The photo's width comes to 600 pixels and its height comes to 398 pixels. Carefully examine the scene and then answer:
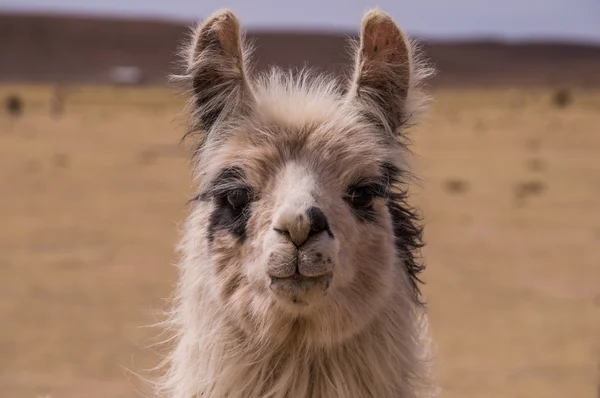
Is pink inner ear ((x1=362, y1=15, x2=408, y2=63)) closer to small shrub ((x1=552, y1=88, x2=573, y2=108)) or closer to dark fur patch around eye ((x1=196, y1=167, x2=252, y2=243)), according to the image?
dark fur patch around eye ((x1=196, y1=167, x2=252, y2=243))

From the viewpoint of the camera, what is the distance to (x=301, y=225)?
3.30 m

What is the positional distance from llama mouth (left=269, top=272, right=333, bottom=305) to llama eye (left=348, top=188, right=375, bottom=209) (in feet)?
1.49

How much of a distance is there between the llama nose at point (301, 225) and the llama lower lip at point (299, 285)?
139 mm

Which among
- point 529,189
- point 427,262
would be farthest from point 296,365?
point 529,189

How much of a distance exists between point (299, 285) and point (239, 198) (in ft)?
1.84

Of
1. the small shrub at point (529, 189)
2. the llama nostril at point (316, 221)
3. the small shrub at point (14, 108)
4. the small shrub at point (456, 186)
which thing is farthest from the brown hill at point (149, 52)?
the llama nostril at point (316, 221)

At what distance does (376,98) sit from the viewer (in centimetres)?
404

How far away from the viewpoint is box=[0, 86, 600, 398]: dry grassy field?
9.30 metres

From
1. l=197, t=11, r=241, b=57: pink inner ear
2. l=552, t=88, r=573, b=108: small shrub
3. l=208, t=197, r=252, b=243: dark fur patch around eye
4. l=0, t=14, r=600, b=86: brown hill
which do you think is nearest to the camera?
l=208, t=197, r=252, b=243: dark fur patch around eye

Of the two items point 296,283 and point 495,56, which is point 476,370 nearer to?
point 296,283

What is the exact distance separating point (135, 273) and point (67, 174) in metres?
9.23

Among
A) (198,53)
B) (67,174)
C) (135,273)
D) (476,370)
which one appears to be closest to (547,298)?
(476,370)

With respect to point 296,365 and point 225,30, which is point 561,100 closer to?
point 225,30

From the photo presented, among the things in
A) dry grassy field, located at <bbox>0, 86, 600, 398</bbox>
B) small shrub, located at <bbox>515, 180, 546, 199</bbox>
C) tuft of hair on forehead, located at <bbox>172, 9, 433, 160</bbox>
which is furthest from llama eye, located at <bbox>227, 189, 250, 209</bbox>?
small shrub, located at <bbox>515, 180, 546, 199</bbox>
